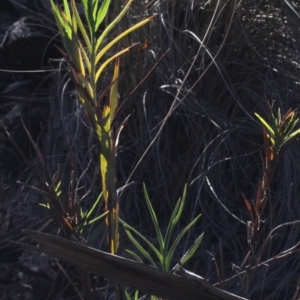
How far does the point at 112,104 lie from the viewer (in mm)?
855

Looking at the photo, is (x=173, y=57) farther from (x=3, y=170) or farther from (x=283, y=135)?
(x=283, y=135)

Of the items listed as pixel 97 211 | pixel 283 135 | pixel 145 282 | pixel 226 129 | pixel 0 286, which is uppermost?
pixel 283 135

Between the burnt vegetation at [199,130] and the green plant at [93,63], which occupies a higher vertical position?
the green plant at [93,63]

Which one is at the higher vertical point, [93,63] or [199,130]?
[93,63]

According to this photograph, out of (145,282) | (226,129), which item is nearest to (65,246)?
(145,282)

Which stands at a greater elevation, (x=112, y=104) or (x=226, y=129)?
(x=112, y=104)

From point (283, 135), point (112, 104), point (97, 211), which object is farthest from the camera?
point (97, 211)

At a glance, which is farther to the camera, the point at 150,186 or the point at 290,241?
the point at 150,186

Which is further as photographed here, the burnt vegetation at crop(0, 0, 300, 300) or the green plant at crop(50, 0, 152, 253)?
the burnt vegetation at crop(0, 0, 300, 300)

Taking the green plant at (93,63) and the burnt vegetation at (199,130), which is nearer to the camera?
the green plant at (93,63)

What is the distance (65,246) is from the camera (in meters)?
0.87

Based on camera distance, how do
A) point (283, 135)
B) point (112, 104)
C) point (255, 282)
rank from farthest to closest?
point (255, 282) < point (283, 135) < point (112, 104)

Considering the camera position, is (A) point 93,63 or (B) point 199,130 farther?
(B) point 199,130

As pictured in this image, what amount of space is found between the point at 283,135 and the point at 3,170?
1773 millimetres
